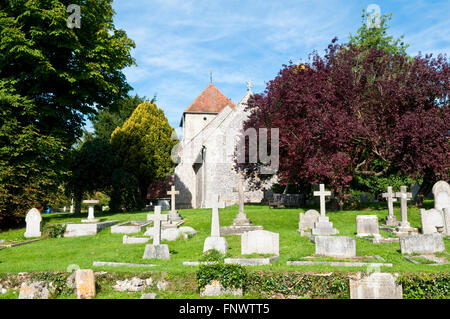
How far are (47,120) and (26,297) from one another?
14678 mm

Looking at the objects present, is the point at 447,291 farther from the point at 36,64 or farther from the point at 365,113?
the point at 36,64

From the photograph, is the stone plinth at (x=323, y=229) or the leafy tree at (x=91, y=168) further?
the leafy tree at (x=91, y=168)

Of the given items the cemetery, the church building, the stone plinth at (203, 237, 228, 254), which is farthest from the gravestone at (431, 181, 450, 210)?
the church building

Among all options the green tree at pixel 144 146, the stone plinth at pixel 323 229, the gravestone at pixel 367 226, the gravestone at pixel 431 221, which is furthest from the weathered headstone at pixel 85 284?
the green tree at pixel 144 146

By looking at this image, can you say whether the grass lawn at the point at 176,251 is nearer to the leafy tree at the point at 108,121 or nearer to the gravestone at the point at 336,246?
the gravestone at the point at 336,246

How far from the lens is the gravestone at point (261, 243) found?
9906mm

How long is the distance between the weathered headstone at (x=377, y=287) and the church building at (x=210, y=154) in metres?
17.7

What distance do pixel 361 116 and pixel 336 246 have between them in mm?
11570

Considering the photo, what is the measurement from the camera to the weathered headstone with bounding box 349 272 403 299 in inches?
252

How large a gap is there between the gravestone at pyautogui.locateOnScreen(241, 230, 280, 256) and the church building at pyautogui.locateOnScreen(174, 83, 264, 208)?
1409 cm

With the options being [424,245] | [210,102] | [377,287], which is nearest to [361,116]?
[424,245]

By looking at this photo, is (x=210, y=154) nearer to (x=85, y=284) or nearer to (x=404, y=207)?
(x=404, y=207)

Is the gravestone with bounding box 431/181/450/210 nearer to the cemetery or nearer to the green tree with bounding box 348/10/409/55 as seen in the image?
the cemetery
